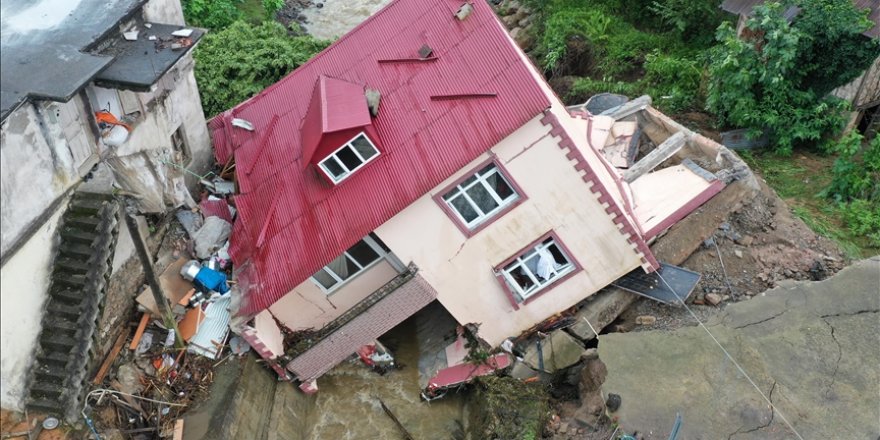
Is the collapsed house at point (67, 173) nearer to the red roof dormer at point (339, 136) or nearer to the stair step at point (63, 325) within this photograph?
the stair step at point (63, 325)

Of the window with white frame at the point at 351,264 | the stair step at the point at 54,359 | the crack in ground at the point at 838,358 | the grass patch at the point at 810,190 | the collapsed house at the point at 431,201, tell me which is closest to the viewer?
the stair step at the point at 54,359

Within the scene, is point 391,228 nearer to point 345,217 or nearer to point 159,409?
point 345,217

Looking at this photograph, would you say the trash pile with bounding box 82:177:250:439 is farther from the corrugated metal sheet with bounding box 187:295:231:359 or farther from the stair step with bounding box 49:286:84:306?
the stair step with bounding box 49:286:84:306

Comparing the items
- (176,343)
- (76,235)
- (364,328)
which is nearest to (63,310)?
(76,235)

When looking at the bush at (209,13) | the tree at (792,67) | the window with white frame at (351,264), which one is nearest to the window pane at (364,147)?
the window with white frame at (351,264)

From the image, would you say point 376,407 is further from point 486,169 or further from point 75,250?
point 75,250

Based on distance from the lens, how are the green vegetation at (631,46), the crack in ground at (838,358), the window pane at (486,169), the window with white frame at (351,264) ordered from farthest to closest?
the green vegetation at (631,46) → the window with white frame at (351,264) → the window pane at (486,169) → the crack in ground at (838,358)

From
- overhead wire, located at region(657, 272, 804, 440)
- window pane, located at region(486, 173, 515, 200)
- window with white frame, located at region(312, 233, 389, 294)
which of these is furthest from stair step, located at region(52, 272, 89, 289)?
overhead wire, located at region(657, 272, 804, 440)
